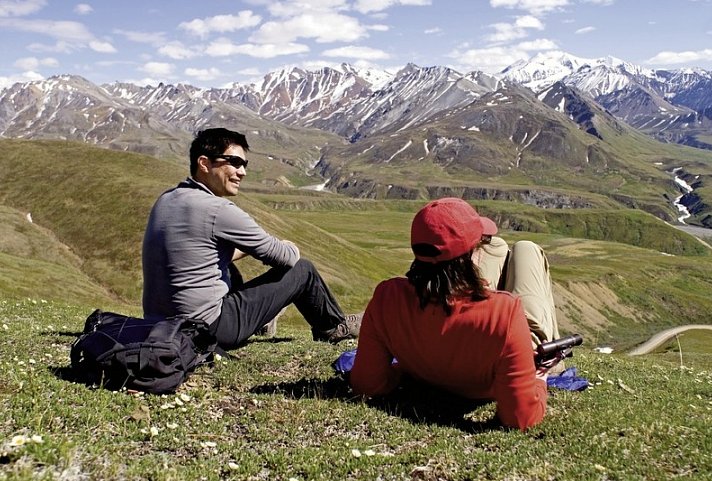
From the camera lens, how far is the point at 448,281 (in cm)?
751

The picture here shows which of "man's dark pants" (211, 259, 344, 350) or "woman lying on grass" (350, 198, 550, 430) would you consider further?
"man's dark pants" (211, 259, 344, 350)

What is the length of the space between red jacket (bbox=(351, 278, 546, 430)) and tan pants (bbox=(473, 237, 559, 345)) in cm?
110

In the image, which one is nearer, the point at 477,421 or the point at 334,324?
the point at 477,421

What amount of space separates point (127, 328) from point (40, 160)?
111395mm

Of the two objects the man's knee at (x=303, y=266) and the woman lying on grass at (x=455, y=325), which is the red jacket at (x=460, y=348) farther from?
the man's knee at (x=303, y=266)

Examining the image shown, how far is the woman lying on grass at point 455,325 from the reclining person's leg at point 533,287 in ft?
2.68

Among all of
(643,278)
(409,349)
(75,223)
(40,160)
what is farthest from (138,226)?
(643,278)

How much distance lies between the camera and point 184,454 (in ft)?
24.0

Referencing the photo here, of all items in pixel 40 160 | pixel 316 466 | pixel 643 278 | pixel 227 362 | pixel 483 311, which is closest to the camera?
pixel 316 466

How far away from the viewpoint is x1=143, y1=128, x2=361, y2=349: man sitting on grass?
392 inches

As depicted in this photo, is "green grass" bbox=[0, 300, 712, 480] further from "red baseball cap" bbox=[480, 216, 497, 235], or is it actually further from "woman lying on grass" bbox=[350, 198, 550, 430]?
"red baseball cap" bbox=[480, 216, 497, 235]

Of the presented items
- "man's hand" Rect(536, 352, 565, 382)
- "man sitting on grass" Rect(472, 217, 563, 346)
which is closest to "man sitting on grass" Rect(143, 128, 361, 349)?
"man sitting on grass" Rect(472, 217, 563, 346)

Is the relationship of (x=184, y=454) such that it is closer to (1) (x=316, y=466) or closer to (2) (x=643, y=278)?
(1) (x=316, y=466)

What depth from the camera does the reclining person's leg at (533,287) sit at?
9.17 metres
